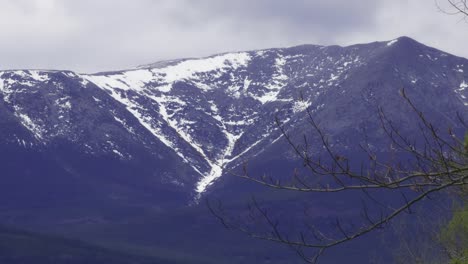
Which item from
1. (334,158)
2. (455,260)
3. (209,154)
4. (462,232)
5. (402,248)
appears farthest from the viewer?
(402,248)

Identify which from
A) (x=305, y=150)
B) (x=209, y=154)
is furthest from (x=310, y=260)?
(x=209, y=154)

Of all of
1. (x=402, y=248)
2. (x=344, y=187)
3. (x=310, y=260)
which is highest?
(x=344, y=187)

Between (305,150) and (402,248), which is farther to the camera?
(402,248)

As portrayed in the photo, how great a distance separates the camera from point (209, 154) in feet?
45.6

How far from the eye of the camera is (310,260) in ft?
38.5

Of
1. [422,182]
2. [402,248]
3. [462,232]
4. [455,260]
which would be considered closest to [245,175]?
[422,182]

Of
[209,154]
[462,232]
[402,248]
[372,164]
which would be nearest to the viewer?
[372,164]

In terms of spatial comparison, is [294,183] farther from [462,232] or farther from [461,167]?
[462,232]

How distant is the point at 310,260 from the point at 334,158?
1.89 metres

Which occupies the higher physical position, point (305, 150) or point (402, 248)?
point (305, 150)

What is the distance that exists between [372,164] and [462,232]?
942cm

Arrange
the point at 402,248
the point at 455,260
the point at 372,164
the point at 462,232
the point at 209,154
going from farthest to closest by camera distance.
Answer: the point at 402,248, the point at 462,232, the point at 455,260, the point at 209,154, the point at 372,164

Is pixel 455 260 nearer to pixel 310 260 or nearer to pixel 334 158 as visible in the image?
pixel 310 260

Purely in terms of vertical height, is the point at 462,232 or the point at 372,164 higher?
the point at 372,164
